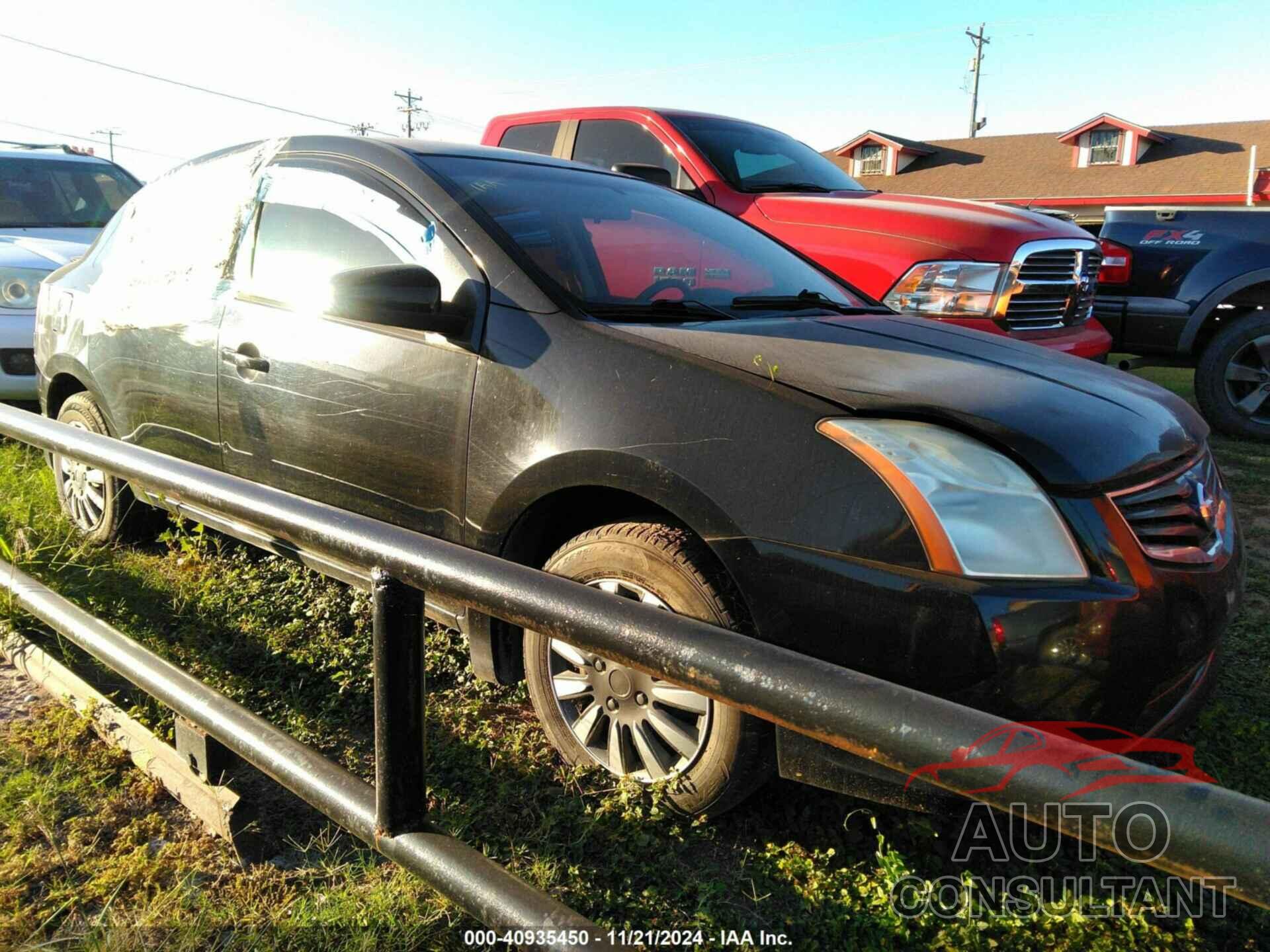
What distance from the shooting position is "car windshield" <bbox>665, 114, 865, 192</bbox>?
5750 millimetres

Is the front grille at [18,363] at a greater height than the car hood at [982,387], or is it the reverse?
the car hood at [982,387]

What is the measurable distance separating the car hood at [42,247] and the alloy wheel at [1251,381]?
7679 millimetres

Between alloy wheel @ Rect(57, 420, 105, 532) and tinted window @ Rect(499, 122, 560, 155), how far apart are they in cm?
361

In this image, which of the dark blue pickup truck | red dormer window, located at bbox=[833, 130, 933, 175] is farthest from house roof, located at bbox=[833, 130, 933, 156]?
the dark blue pickup truck

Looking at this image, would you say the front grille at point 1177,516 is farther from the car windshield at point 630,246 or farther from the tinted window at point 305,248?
the tinted window at point 305,248

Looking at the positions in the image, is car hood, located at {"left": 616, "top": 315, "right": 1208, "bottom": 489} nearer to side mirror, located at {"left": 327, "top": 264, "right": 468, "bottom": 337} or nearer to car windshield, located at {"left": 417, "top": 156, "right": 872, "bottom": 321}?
car windshield, located at {"left": 417, "top": 156, "right": 872, "bottom": 321}

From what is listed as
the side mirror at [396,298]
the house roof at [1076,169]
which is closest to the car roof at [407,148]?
the side mirror at [396,298]

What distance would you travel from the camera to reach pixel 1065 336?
204 inches

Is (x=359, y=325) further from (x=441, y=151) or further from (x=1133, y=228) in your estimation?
(x=1133, y=228)

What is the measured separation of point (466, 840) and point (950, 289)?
3667mm

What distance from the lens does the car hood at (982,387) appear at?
2.09m

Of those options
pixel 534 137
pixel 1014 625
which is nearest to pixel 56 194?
pixel 534 137

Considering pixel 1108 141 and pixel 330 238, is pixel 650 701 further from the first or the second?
pixel 1108 141

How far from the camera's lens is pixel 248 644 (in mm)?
3273
